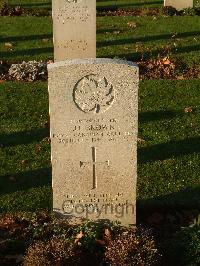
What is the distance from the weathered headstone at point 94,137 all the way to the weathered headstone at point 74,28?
4.57 m

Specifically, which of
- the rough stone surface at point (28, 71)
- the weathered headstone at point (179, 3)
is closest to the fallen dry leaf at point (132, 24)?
the weathered headstone at point (179, 3)

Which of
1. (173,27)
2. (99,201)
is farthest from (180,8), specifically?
(99,201)

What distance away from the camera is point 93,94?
5086 millimetres

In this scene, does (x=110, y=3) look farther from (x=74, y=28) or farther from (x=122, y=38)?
(x=74, y=28)

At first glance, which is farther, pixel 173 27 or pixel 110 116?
pixel 173 27

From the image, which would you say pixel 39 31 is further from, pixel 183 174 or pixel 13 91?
pixel 183 174

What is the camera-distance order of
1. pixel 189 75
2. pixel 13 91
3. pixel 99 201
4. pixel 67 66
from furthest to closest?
pixel 189 75 < pixel 13 91 < pixel 99 201 < pixel 67 66

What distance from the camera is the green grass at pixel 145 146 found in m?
6.48

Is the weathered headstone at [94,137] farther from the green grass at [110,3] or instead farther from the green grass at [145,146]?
the green grass at [110,3]

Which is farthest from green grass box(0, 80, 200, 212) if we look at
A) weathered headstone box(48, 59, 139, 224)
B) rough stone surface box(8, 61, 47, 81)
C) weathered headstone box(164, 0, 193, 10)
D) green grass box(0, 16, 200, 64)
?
weathered headstone box(164, 0, 193, 10)

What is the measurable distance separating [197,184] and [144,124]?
1873mm

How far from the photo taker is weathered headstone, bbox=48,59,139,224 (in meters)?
5.01

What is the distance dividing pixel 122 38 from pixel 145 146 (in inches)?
249

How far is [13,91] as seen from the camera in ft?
31.6
